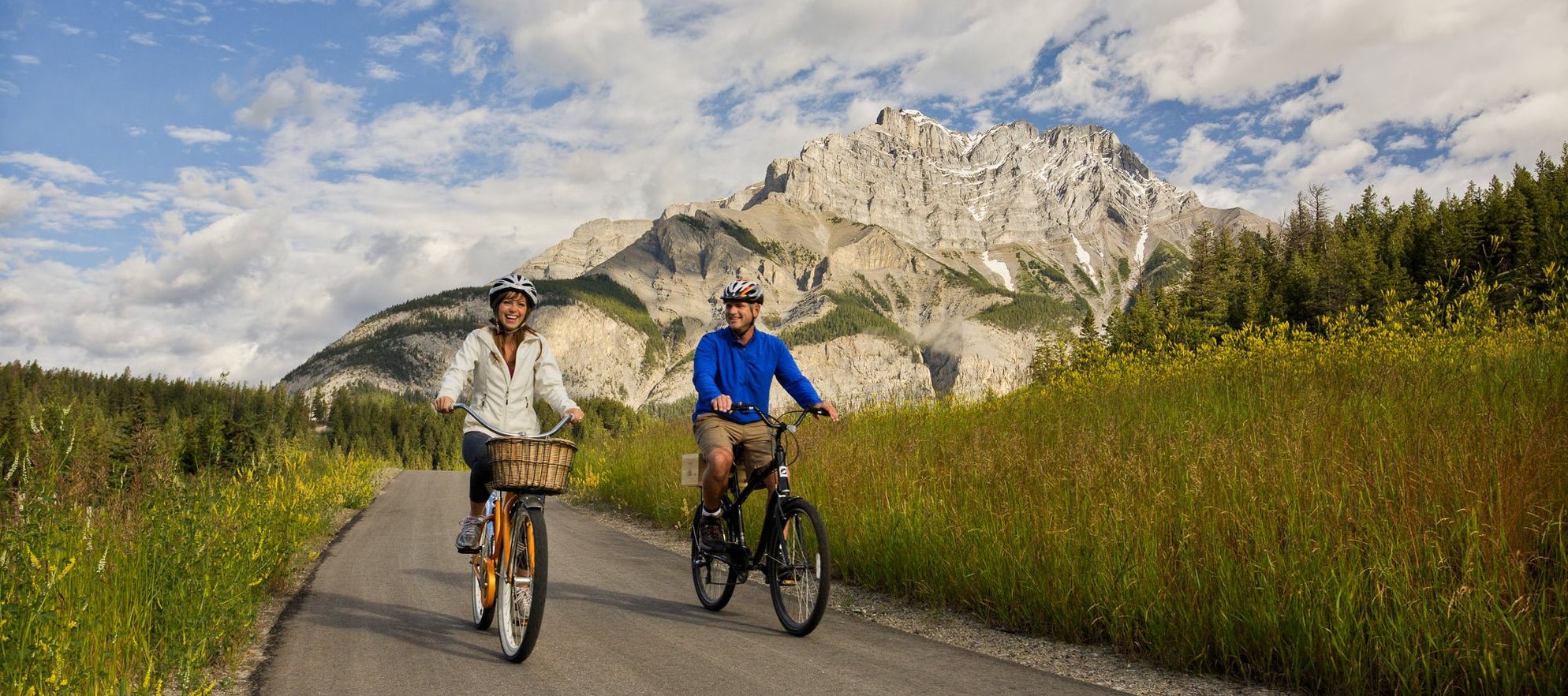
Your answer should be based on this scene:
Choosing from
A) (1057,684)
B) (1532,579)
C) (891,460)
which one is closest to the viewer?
(1532,579)

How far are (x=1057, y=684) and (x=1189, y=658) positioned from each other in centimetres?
77

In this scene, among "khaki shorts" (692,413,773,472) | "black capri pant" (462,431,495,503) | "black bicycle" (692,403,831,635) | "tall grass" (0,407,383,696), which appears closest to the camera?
"tall grass" (0,407,383,696)

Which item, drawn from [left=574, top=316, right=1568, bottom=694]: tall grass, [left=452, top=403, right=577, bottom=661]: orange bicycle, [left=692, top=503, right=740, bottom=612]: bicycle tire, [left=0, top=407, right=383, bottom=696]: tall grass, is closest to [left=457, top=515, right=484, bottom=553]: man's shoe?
[left=452, top=403, right=577, bottom=661]: orange bicycle

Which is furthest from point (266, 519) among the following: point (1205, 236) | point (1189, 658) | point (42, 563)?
point (1205, 236)

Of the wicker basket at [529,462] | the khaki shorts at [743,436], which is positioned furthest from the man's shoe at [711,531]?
the wicker basket at [529,462]

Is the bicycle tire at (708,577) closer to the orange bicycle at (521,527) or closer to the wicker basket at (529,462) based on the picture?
the orange bicycle at (521,527)

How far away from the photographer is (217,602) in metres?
5.09

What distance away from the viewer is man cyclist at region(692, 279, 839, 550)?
6344mm

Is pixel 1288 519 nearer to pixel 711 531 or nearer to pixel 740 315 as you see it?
pixel 740 315

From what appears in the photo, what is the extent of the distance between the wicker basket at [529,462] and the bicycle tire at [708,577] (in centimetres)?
179

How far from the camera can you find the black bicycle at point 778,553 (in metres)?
5.66

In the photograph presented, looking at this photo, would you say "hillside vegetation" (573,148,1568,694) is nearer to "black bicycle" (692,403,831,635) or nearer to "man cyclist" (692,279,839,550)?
"black bicycle" (692,403,831,635)

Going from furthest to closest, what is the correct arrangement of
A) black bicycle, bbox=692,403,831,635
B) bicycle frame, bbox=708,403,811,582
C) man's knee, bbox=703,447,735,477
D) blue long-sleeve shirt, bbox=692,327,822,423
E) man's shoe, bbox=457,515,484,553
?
blue long-sleeve shirt, bbox=692,327,822,423
man's knee, bbox=703,447,735,477
bicycle frame, bbox=708,403,811,582
man's shoe, bbox=457,515,484,553
black bicycle, bbox=692,403,831,635

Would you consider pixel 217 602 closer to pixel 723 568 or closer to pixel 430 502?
pixel 723 568
